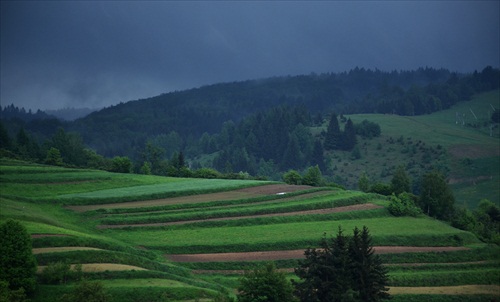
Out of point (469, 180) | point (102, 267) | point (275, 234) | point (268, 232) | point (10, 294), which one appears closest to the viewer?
point (10, 294)

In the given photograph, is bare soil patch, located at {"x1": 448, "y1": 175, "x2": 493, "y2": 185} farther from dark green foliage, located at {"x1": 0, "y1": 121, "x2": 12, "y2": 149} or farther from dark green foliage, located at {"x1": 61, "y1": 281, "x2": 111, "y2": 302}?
dark green foliage, located at {"x1": 61, "y1": 281, "x2": 111, "y2": 302}

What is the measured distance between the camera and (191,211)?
88312mm

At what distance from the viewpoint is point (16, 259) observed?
169ft

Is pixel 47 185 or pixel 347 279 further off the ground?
pixel 47 185

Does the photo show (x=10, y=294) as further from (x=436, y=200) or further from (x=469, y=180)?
(x=469, y=180)

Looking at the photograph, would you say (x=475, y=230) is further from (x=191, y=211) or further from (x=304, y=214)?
(x=191, y=211)

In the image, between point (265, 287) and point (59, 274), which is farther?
point (59, 274)

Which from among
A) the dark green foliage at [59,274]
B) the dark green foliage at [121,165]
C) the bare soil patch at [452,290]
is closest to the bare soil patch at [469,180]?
the dark green foliage at [121,165]

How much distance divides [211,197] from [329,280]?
161 feet

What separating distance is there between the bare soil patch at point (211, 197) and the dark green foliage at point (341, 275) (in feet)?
142

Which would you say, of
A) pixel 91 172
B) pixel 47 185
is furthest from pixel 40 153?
pixel 47 185

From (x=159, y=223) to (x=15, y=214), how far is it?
19053 millimetres

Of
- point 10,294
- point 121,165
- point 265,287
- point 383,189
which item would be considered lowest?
point 265,287

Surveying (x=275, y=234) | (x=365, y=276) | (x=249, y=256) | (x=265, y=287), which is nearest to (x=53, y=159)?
(x=275, y=234)
